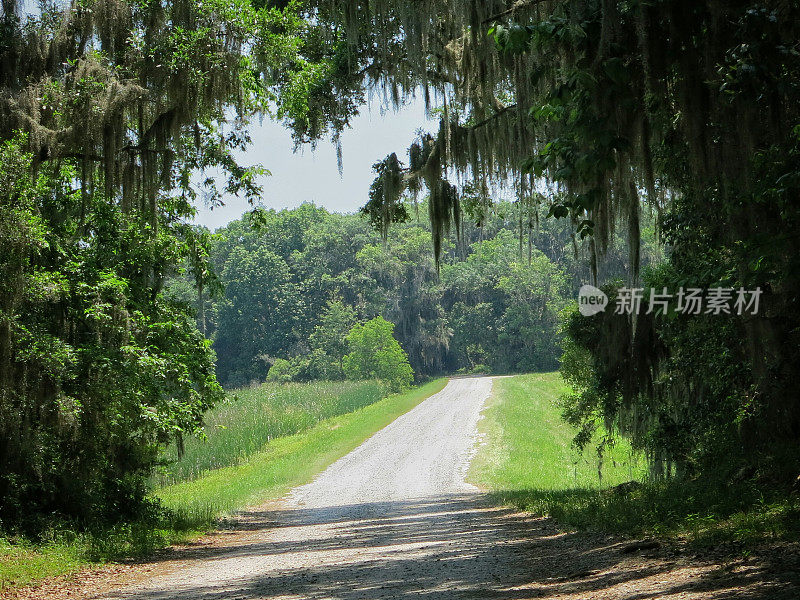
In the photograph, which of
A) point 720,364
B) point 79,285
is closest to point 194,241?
point 79,285

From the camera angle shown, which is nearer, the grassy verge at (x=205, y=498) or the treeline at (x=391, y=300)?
the grassy verge at (x=205, y=498)

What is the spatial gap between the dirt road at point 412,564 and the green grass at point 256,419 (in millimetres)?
3502

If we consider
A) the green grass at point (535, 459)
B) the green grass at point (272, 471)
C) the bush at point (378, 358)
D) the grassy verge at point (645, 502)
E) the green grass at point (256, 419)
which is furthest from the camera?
the bush at point (378, 358)

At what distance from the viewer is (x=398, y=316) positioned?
75.1m

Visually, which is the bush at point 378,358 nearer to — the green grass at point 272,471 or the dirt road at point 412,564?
the green grass at point 272,471

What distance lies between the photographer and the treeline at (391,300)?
73250 mm

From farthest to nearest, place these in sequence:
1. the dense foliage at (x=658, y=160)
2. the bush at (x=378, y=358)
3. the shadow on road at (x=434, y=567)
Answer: the bush at (x=378, y=358) → the dense foliage at (x=658, y=160) → the shadow on road at (x=434, y=567)

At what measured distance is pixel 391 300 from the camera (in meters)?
74.9

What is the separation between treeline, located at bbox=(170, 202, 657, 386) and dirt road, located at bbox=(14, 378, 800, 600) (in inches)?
2230

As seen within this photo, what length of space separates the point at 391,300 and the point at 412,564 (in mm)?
66778

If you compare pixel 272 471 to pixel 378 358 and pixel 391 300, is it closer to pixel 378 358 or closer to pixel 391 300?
pixel 378 358

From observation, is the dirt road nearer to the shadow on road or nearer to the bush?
the shadow on road

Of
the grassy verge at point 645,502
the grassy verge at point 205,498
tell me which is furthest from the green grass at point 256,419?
the grassy verge at point 645,502

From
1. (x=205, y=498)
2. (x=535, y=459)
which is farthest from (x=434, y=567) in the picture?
(x=535, y=459)
